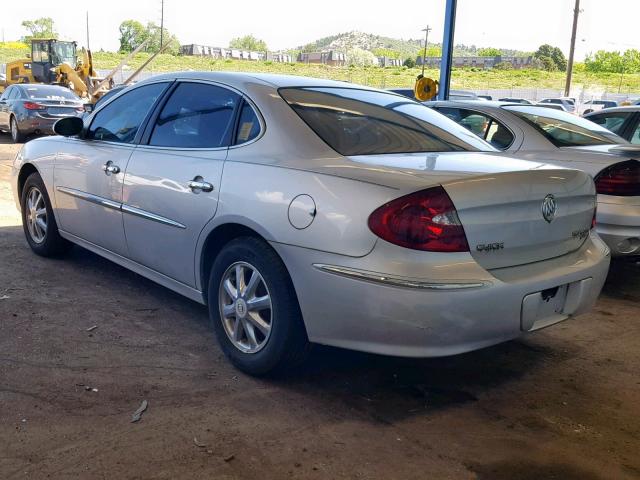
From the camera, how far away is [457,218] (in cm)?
301

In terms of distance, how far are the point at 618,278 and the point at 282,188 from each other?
3988mm

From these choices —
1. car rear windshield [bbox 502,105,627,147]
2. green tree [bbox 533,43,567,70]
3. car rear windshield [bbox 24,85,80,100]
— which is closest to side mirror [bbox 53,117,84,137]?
car rear windshield [bbox 502,105,627,147]

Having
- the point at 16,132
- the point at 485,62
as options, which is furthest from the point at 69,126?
the point at 485,62

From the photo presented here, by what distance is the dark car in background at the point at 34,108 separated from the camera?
16.8 meters

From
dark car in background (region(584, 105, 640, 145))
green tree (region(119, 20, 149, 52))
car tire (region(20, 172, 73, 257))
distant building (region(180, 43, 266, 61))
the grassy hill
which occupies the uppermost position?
green tree (region(119, 20, 149, 52))

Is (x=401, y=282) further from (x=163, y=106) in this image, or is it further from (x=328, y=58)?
(x=328, y=58)

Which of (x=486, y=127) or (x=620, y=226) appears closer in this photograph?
(x=620, y=226)

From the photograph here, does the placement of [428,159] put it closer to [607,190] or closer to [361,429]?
[361,429]

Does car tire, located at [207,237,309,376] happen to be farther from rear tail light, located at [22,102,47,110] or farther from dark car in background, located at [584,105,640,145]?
rear tail light, located at [22,102,47,110]

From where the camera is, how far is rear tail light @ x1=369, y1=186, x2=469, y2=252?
298 centimetres

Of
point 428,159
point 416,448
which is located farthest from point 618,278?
point 416,448

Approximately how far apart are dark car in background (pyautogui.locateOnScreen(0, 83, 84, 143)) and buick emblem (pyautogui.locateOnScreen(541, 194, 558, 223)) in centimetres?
1472

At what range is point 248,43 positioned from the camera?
136750 mm

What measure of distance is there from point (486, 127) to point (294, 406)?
3893mm
